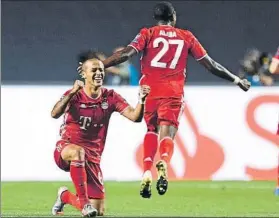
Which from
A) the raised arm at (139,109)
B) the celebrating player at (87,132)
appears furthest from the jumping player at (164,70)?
the raised arm at (139,109)

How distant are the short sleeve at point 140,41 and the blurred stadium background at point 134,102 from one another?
4.72ft

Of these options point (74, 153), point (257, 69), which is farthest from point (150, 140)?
point (257, 69)

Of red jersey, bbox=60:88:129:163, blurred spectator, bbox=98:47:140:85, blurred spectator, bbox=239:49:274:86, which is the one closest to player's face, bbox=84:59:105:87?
red jersey, bbox=60:88:129:163

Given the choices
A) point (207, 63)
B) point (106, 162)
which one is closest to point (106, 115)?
point (207, 63)

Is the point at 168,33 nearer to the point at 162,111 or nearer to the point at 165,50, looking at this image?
the point at 165,50

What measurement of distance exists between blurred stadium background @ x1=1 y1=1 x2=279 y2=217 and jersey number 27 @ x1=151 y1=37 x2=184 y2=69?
1.29 metres

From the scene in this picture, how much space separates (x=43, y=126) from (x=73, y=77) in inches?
225

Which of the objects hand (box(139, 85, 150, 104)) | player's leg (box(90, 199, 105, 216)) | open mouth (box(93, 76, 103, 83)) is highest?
open mouth (box(93, 76, 103, 83))

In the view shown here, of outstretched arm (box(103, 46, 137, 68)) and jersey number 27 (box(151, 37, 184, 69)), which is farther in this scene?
jersey number 27 (box(151, 37, 184, 69))

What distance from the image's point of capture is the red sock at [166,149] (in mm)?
10090

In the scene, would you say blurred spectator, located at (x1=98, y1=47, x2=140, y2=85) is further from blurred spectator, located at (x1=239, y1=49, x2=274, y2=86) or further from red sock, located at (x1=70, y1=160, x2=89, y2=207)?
red sock, located at (x1=70, y1=160, x2=89, y2=207)

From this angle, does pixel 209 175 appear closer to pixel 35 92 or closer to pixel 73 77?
pixel 35 92

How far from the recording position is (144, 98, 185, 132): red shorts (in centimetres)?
1055

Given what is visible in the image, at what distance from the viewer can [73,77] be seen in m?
21.0
